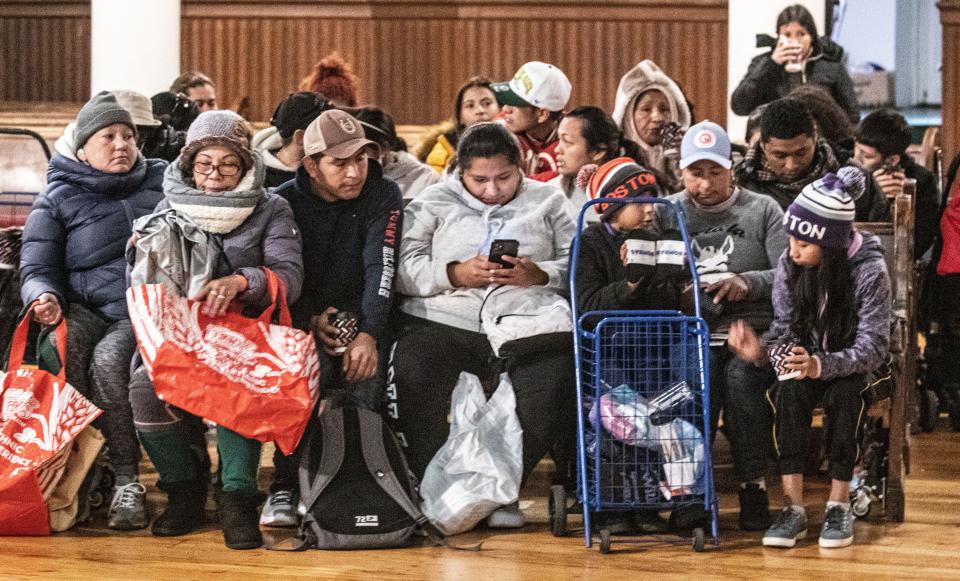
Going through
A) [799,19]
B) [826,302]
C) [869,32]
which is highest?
[869,32]

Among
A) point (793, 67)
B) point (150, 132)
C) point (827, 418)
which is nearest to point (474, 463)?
point (827, 418)

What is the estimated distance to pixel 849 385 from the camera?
4.09 metres

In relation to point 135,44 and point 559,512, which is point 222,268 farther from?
point 135,44

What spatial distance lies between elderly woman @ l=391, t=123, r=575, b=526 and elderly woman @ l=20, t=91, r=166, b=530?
81 cm

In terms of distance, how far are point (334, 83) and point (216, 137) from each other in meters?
1.92

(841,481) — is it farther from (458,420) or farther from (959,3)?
(959,3)

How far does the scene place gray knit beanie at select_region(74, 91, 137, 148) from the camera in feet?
14.6

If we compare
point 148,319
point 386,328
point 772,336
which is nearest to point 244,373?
point 148,319

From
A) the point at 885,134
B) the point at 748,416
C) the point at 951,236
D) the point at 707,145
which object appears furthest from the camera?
the point at 951,236

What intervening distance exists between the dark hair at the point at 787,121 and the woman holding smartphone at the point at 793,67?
58.9 inches

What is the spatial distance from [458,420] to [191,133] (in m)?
1.12

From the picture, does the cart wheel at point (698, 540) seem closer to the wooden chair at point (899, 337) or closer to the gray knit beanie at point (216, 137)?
the wooden chair at point (899, 337)

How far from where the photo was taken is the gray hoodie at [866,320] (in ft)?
13.3

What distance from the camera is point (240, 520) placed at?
4.05 metres
